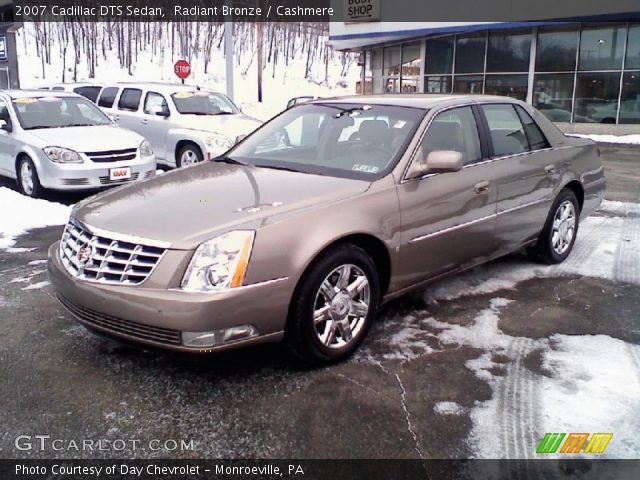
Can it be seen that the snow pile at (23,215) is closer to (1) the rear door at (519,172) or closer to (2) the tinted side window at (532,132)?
(1) the rear door at (519,172)

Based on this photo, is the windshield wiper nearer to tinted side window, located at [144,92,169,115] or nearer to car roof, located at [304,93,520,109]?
car roof, located at [304,93,520,109]

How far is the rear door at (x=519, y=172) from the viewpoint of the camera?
4.71m

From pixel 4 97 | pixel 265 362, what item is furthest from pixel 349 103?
pixel 4 97

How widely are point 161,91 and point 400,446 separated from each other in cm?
953

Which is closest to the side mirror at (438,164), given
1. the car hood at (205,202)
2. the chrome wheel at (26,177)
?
the car hood at (205,202)

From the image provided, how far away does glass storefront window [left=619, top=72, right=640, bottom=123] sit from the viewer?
65.0ft

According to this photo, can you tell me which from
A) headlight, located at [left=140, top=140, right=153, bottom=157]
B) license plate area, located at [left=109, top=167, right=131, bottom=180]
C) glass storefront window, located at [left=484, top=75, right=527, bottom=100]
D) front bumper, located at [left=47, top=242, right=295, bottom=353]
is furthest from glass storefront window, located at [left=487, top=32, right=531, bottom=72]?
front bumper, located at [left=47, top=242, right=295, bottom=353]

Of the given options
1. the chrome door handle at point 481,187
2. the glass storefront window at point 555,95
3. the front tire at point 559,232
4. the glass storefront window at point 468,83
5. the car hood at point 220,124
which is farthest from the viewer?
the glass storefront window at point 468,83

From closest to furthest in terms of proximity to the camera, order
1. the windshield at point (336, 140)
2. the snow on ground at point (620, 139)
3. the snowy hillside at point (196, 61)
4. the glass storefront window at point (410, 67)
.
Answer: the windshield at point (336, 140) < the snow on ground at point (620, 139) < the glass storefront window at point (410, 67) < the snowy hillside at point (196, 61)

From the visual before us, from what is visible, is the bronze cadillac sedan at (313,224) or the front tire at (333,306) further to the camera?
the front tire at (333,306)

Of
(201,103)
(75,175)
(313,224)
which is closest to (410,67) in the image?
(201,103)

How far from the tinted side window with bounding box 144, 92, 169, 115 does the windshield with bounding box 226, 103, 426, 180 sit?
646 cm

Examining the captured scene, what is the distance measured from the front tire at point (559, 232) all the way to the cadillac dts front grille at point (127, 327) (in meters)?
3.62

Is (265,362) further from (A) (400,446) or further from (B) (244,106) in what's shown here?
(B) (244,106)
